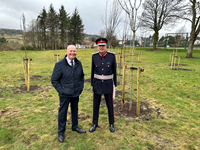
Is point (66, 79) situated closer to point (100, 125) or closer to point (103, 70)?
point (103, 70)

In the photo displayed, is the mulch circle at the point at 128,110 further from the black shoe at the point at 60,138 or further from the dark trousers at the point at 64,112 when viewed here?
the black shoe at the point at 60,138

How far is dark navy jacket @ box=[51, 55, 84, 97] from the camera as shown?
247 cm

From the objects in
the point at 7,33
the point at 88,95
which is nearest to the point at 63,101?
the point at 88,95

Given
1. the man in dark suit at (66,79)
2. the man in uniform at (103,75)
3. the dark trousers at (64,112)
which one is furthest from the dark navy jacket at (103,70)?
the dark trousers at (64,112)

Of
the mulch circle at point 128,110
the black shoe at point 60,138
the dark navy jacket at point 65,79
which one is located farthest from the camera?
the mulch circle at point 128,110

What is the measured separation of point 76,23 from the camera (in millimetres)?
37531

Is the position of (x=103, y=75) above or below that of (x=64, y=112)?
above

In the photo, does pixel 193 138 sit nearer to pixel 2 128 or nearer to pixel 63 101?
pixel 63 101

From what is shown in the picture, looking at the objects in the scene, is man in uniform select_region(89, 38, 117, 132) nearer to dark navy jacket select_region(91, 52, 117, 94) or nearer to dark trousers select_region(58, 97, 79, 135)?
dark navy jacket select_region(91, 52, 117, 94)

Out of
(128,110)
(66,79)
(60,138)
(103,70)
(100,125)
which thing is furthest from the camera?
(128,110)

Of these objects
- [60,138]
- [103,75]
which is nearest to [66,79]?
[103,75]

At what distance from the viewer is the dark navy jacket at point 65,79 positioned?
2.47 meters

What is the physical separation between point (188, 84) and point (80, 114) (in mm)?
5966

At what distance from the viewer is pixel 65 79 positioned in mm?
2508
